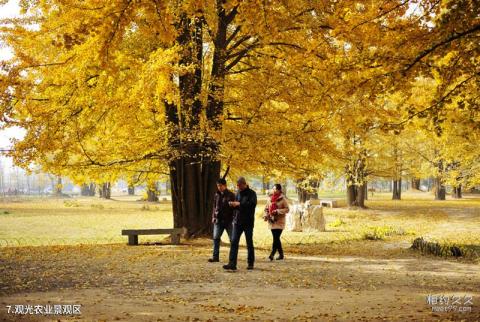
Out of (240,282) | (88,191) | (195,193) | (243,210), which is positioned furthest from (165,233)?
(88,191)

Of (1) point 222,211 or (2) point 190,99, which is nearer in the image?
(1) point 222,211

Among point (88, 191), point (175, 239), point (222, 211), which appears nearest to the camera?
point (222, 211)

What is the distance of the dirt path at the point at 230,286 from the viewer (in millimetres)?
6074

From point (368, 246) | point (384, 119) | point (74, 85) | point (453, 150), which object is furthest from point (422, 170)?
point (74, 85)

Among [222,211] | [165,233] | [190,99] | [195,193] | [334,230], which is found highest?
[190,99]

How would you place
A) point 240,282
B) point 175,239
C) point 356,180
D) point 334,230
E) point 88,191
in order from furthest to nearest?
point 88,191 < point 356,180 < point 334,230 < point 175,239 < point 240,282

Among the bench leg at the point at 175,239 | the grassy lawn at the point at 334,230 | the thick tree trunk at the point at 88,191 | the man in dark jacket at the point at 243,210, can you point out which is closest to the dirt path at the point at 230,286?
the man in dark jacket at the point at 243,210

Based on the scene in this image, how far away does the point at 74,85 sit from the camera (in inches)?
498

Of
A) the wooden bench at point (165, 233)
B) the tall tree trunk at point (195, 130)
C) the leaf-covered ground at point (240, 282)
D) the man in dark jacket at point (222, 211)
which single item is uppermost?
the tall tree trunk at point (195, 130)

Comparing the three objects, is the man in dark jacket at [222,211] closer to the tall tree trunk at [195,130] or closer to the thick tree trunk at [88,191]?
the tall tree trunk at [195,130]

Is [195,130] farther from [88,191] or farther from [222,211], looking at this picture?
[88,191]

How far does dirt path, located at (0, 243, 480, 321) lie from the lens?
239 inches

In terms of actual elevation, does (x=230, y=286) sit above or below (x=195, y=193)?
below

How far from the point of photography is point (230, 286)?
8.06m
